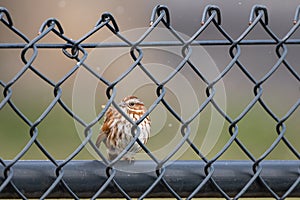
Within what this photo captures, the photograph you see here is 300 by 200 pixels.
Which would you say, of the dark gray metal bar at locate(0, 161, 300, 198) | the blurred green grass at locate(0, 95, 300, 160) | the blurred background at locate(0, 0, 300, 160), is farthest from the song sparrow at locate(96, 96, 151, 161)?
the blurred background at locate(0, 0, 300, 160)

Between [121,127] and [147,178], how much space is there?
1.43 m

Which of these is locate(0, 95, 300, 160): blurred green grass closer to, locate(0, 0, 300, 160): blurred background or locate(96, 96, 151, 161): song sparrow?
locate(0, 0, 300, 160): blurred background

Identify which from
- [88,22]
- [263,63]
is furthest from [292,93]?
[88,22]

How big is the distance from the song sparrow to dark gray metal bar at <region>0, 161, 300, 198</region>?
50.8 inches

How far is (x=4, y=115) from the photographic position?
9727 millimetres

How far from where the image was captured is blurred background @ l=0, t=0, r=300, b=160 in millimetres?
8695

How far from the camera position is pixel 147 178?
211cm

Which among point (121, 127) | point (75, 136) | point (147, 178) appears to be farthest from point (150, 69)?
point (147, 178)

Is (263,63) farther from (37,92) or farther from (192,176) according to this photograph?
(192,176)

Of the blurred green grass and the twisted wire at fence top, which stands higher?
the twisted wire at fence top

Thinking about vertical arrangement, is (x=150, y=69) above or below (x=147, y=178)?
below

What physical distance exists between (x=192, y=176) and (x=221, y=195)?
0.10 meters

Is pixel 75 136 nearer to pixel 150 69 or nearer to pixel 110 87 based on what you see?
pixel 150 69

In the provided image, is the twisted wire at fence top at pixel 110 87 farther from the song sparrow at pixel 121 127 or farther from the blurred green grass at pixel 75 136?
the blurred green grass at pixel 75 136
